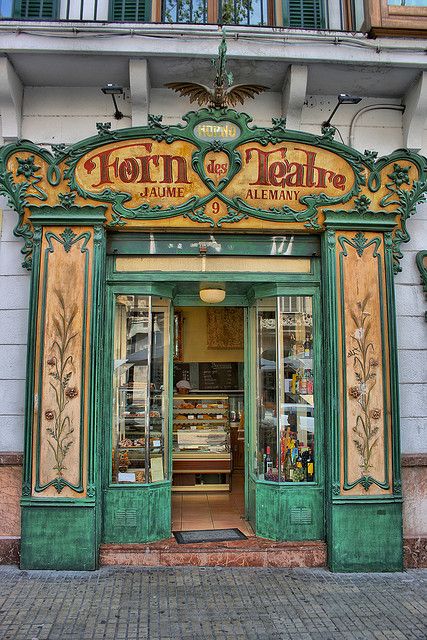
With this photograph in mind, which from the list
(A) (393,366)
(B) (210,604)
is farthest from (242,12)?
(B) (210,604)

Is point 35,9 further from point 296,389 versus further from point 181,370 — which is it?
point 181,370

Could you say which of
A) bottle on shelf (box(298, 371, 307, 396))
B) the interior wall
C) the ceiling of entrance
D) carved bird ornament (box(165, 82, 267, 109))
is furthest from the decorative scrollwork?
the interior wall

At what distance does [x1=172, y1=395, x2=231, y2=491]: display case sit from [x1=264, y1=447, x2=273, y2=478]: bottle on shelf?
2204mm

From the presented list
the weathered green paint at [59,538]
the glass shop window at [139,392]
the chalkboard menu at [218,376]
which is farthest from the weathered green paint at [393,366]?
the chalkboard menu at [218,376]

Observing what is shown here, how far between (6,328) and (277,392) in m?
3.41

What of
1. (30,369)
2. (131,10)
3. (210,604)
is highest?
(131,10)

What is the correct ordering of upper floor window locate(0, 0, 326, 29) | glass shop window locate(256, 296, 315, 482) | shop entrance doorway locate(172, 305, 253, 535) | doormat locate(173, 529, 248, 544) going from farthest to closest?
1. shop entrance doorway locate(172, 305, 253, 535)
2. upper floor window locate(0, 0, 326, 29)
3. glass shop window locate(256, 296, 315, 482)
4. doormat locate(173, 529, 248, 544)

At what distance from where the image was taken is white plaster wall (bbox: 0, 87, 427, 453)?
241 inches

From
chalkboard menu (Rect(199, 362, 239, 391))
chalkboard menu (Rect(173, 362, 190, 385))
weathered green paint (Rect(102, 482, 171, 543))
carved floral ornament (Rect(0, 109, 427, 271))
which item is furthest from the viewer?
chalkboard menu (Rect(199, 362, 239, 391))

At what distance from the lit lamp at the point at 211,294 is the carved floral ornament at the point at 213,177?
32.4 inches

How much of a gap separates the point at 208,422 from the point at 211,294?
10.2 ft

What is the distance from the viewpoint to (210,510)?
7379 millimetres

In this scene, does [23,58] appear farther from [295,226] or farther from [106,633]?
[106,633]

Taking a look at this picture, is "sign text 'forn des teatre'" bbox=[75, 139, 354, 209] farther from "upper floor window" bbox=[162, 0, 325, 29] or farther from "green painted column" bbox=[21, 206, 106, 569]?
"upper floor window" bbox=[162, 0, 325, 29]
